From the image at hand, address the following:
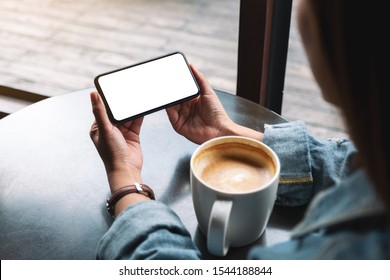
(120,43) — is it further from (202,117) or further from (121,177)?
(121,177)

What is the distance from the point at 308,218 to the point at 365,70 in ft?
0.60

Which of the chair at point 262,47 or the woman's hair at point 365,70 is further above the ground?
the woman's hair at point 365,70

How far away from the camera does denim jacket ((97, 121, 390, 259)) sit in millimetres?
425

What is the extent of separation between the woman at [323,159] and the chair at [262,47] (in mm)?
389

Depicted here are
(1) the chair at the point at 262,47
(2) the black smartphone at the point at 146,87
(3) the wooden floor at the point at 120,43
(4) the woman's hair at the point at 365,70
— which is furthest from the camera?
(3) the wooden floor at the point at 120,43

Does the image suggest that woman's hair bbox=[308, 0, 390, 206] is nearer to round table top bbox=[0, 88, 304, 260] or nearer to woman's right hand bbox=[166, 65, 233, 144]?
round table top bbox=[0, 88, 304, 260]

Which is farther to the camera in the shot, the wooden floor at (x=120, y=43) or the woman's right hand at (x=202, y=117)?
the wooden floor at (x=120, y=43)

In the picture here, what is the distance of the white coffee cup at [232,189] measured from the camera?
60 cm

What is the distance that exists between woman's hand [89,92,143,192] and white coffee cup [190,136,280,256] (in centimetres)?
11

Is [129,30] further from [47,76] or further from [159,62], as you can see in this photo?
[159,62]

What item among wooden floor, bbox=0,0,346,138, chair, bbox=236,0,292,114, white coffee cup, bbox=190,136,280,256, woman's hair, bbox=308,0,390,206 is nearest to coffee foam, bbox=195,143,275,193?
white coffee cup, bbox=190,136,280,256

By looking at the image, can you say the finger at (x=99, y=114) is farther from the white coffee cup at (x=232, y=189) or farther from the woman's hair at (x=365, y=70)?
the woman's hair at (x=365, y=70)

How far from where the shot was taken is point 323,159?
745mm

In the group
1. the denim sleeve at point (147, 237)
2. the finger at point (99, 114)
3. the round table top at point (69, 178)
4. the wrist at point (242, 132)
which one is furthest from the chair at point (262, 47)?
the denim sleeve at point (147, 237)
